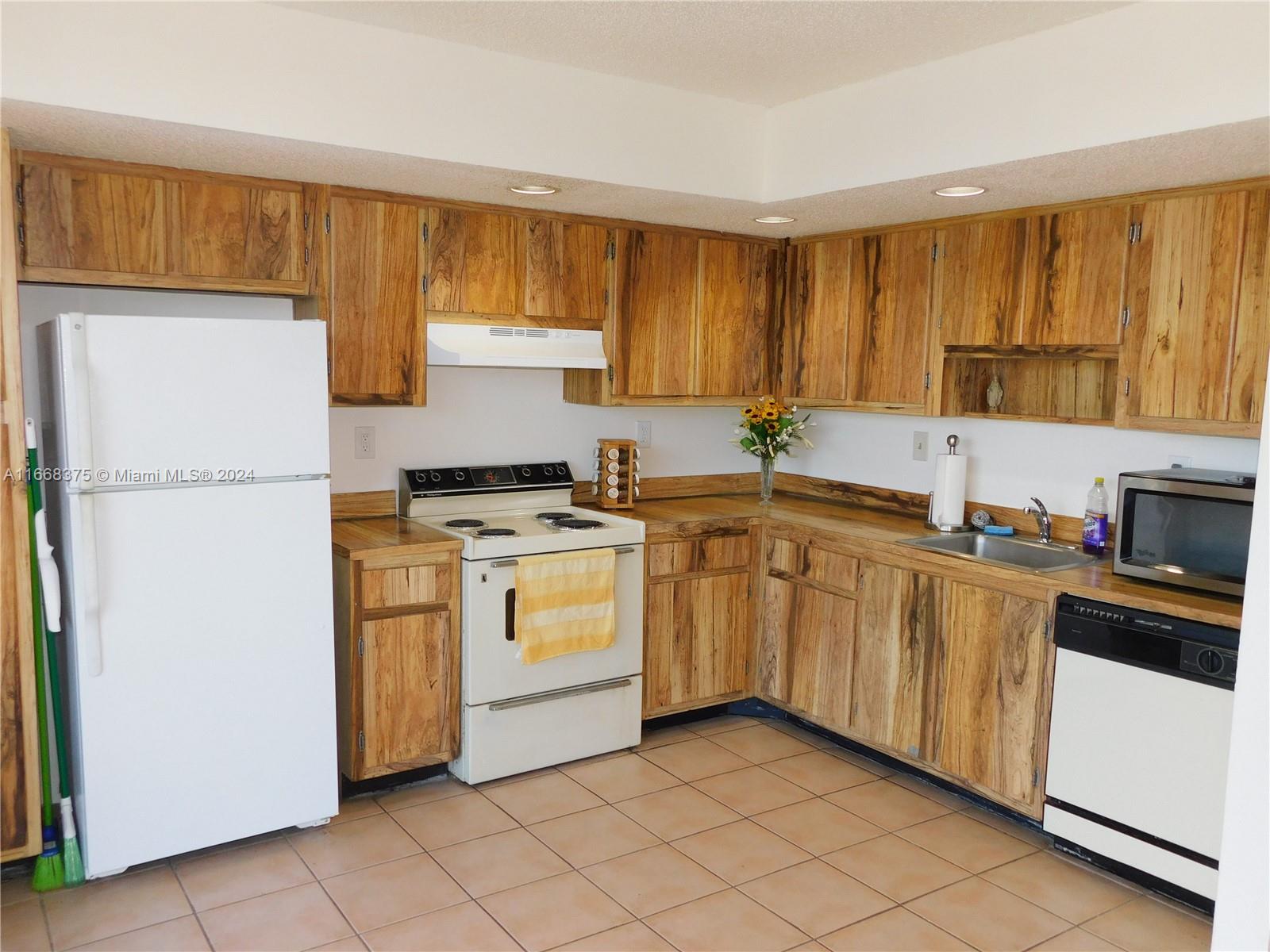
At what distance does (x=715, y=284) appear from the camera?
4.27m

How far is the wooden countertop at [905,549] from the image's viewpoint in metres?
2.79

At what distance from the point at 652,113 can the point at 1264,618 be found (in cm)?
299

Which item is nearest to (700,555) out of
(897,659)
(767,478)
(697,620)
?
(697,620)

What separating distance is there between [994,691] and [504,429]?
213 centimetres

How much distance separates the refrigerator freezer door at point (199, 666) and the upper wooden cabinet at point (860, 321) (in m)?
2.21

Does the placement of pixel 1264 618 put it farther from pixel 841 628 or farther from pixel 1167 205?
pixel 841 628

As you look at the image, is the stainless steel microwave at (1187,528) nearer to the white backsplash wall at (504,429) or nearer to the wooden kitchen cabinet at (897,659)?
the wooden kitchen cabinet at (897,659)

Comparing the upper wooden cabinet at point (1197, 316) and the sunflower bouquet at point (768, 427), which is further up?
the upper wooden cabinet at point (1197, 316)

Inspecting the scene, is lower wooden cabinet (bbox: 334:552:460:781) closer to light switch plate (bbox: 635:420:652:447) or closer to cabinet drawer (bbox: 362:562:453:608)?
cabinet drawer (bbox: 362:562:453:608)

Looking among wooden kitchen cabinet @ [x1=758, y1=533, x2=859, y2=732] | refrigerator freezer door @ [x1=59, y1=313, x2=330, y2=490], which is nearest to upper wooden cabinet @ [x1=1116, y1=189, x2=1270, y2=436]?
wooden kitchen cabinet @ [x1=758, y1=533, x2=859, y2=732]

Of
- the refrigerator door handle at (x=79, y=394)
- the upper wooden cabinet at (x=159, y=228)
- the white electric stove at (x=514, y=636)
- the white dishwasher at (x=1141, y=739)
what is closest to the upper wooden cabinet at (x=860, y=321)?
the white electric stove at (x=514, y=636)

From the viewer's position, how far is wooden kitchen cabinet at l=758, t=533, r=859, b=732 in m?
3.76

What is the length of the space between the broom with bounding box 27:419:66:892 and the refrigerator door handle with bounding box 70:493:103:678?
149 mm

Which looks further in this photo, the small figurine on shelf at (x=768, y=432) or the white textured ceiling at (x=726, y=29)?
the small figurine on shelf at (x=768, y=432)
